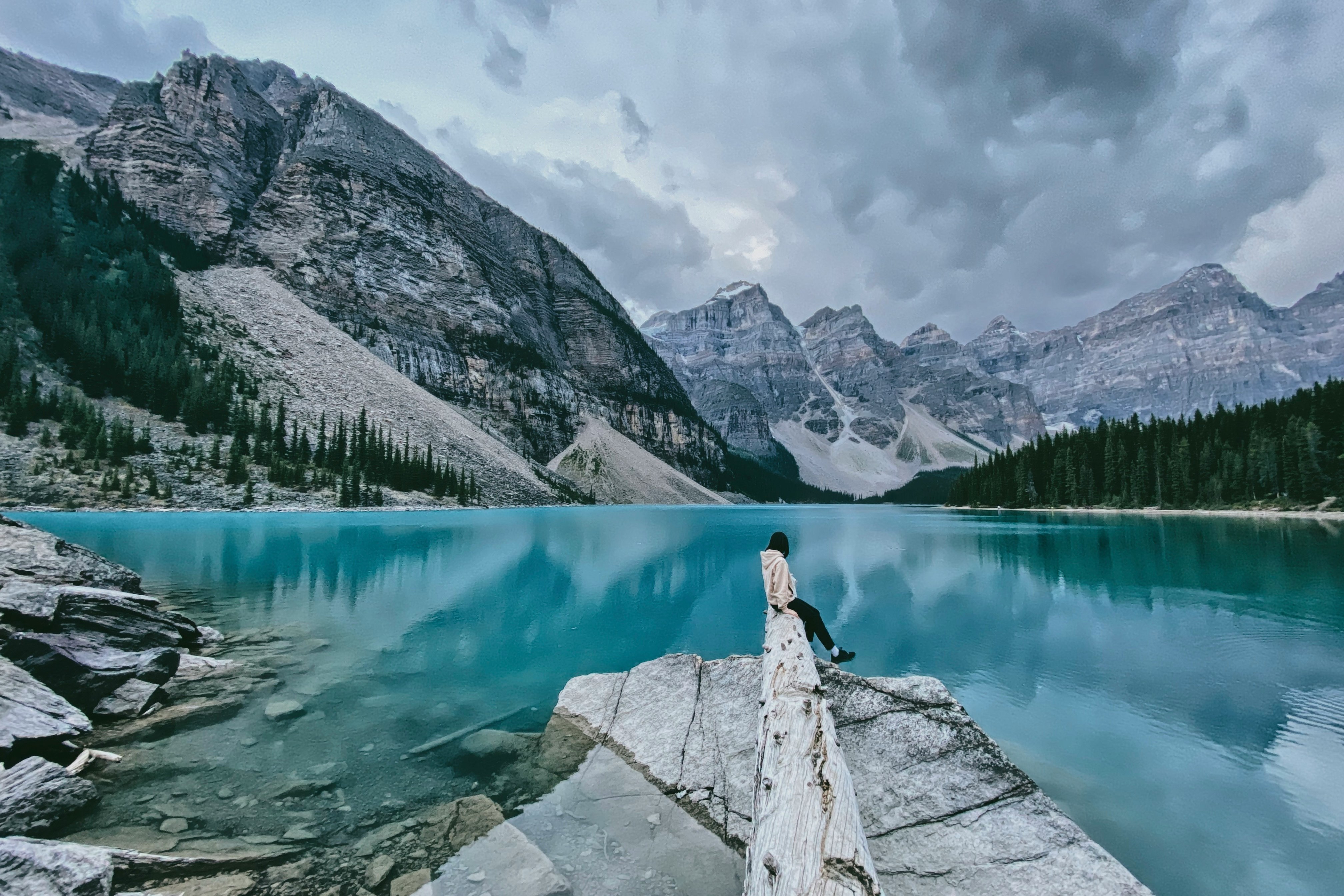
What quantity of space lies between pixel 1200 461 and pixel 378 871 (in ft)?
311

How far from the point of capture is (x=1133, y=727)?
9883 millimetres

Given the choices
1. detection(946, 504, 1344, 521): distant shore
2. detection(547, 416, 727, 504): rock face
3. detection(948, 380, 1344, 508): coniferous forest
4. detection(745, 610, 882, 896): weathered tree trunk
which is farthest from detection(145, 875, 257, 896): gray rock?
detection(547, 416, 727, 504): rock face

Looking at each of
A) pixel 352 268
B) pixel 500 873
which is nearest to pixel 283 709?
pixel 500 873

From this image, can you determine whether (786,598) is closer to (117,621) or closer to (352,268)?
(117,621)

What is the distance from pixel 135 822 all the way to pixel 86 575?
32.1 feet

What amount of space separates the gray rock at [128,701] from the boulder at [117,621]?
4.78 ft

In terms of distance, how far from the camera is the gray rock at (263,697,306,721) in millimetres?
9391

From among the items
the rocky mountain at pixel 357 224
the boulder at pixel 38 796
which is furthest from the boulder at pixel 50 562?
the rocky mountain at pixel 357 224

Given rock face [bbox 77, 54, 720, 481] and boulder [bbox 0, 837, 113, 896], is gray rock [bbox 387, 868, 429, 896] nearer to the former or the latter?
boulder [bbox 0, 837, 113, 896]

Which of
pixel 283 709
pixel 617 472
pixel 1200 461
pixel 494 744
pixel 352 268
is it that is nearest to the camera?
pixel 494 744

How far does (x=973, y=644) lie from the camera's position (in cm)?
1532

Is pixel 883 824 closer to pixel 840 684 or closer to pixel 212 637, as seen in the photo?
pixel 840 684

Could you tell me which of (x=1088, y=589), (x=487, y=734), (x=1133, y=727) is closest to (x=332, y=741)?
(x=487, y=734)

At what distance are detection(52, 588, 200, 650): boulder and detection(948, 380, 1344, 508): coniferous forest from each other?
85845 millimetres
